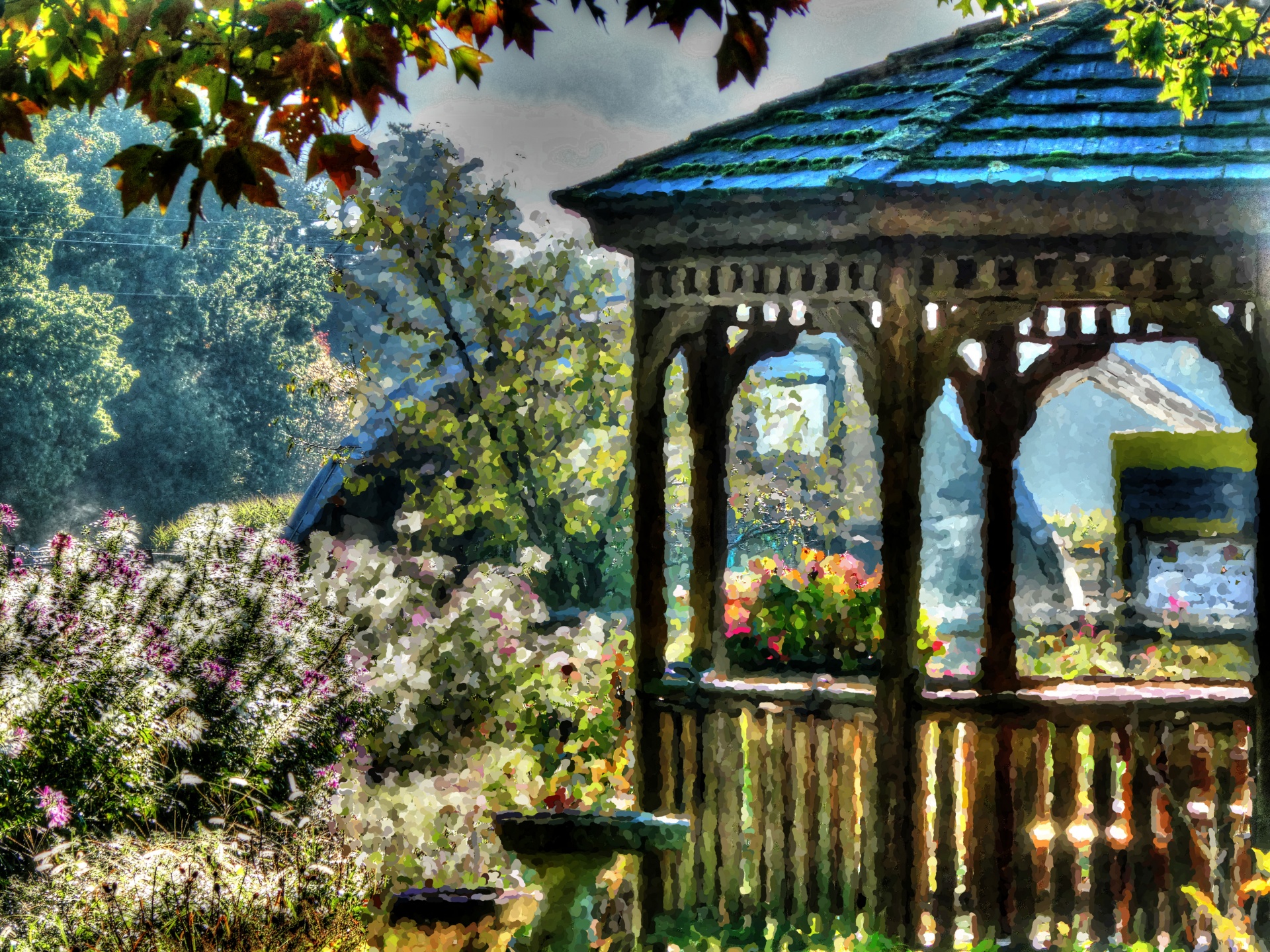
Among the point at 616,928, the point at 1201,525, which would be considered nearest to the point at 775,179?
the point at 616,928

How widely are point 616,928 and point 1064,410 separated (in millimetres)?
16616

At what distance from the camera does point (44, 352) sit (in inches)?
1529

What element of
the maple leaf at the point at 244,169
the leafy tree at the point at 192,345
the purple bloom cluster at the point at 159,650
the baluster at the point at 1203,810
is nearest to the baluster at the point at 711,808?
the baluster at the point at 1203,810

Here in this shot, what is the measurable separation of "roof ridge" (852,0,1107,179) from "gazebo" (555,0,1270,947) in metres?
0.02

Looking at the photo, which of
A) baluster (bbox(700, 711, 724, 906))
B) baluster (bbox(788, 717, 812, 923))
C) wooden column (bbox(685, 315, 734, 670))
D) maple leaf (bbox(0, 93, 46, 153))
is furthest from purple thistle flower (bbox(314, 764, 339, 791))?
maple leaf (bbox(0, 93, 46, 153))

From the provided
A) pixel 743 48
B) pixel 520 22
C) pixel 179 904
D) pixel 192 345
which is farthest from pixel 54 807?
pixel 192 345

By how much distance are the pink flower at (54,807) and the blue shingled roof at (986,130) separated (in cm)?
367

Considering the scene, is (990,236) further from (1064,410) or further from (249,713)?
(1064,410)

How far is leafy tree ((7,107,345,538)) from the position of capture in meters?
45.5

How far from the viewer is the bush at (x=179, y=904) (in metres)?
4.21

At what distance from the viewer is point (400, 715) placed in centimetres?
755

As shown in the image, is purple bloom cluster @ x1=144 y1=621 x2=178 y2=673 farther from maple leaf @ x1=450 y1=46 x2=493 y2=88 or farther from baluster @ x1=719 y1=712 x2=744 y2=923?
maple leaf @ x1=450 y1=46 x2=493 y2=88

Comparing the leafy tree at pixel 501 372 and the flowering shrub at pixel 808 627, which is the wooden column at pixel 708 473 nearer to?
the flowering shrub at pixel 808 627

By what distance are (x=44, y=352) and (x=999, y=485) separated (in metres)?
39.4
